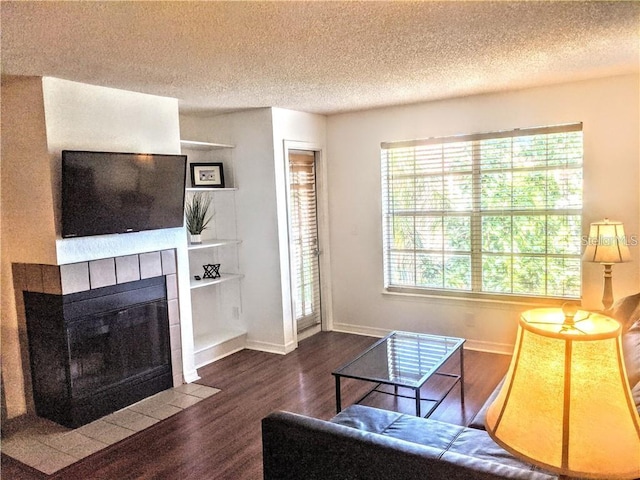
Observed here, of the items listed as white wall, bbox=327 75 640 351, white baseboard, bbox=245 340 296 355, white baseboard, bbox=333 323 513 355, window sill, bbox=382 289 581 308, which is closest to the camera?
white wall, bbox=327 75 640 351

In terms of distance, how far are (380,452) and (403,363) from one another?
68.6 inches

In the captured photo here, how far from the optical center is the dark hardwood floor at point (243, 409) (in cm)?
289

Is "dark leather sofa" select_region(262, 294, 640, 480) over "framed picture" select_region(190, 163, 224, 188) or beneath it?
beneath

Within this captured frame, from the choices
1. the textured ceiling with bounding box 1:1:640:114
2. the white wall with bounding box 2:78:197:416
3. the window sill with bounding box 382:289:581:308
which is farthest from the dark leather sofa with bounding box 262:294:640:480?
the white wall with bounding box 2:78:197:416

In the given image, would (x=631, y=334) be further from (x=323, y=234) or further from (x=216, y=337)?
(x=216, y=337)

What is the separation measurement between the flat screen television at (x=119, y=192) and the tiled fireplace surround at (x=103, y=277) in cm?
24

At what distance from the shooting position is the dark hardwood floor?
2.89 meters

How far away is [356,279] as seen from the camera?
5434mm

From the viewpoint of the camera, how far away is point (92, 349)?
351 cm

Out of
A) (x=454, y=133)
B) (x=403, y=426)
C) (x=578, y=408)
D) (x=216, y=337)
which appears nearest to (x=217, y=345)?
(x=216, y=337)

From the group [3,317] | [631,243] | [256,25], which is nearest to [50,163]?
[3,317]

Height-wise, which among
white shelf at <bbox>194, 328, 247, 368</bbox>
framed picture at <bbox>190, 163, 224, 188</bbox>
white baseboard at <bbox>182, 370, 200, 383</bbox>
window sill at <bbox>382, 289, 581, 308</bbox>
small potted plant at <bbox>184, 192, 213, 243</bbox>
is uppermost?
framed picture at <bbox>190, 163, 224, 188</bbox>

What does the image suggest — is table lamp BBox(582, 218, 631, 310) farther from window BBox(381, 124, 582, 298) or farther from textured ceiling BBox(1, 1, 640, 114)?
textured ceiling BBox(1, 1, 640, 114)

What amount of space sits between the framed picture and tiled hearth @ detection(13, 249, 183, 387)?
1.05 m
